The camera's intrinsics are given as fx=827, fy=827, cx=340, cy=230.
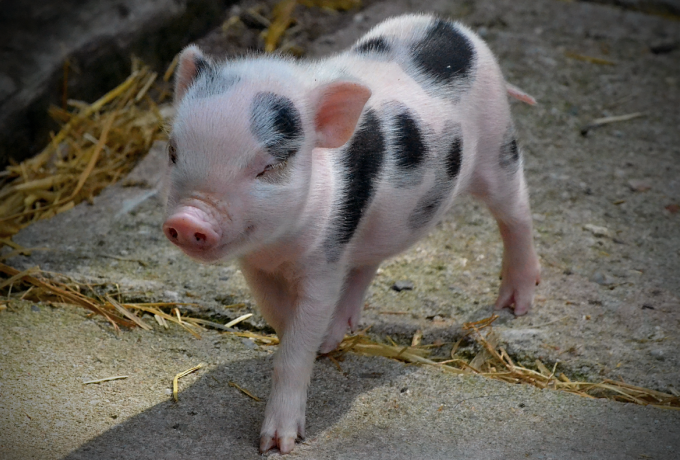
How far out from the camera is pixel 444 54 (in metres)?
3.34

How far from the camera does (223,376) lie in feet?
10.5

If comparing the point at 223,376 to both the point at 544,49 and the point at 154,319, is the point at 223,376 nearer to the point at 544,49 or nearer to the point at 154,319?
the point at 154,319

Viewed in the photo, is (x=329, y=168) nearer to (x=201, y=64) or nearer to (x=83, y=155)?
(x=201, y=64)

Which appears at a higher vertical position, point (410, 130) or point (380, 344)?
point (410, 130)

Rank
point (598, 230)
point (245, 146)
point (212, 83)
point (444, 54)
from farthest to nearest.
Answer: point (598, 230)
point (444, 54)
point (212, 83)
point (245, 146)

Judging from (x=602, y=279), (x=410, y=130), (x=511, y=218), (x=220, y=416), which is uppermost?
(x=410, y=130)

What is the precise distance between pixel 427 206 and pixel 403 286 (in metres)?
0.81

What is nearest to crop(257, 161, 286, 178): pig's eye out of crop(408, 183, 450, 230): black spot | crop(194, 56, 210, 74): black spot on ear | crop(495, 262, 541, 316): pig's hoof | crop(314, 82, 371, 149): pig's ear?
crop(314, 82, 371, 149): pig's ear

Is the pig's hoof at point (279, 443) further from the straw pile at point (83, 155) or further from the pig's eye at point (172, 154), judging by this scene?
the straw pile at point (83, 155)

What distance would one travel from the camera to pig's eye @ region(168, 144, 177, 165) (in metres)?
2.56

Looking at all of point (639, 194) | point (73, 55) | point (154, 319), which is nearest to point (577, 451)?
point (154, 319)

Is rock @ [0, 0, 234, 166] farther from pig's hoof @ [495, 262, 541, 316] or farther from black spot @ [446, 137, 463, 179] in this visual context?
pig's hoof @ [495, 262, 541, 316]

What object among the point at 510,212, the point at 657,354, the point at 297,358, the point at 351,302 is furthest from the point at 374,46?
the point at 657,354

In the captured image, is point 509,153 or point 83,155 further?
point 83,155
